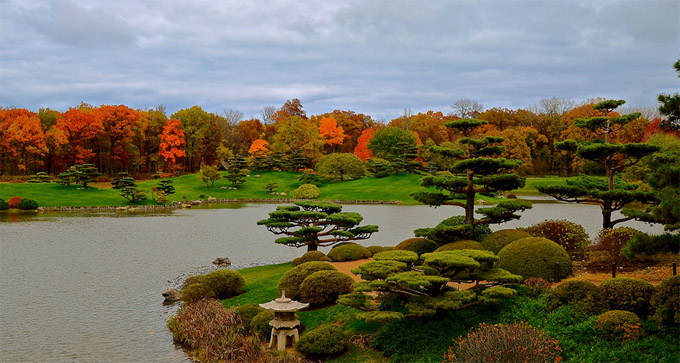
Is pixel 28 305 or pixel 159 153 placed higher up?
pixel 159 153

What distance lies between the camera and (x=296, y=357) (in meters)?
12.6

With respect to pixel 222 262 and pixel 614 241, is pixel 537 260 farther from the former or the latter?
pixel 222 262

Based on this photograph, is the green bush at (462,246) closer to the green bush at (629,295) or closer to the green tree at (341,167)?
the green bush at (629,295)

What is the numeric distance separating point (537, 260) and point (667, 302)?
462 cm

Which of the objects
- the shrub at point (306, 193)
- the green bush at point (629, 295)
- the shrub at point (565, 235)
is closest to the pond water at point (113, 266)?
the green bush at point (629, 295)

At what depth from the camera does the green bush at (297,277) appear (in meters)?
16.6

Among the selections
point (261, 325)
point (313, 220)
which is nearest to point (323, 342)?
point (261, 325)

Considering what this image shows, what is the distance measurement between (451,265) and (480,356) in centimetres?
445

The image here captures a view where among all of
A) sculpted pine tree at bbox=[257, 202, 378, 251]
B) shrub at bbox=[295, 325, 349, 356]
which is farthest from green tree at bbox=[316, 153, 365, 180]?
shrub at bbox=[295, 325, 349, 356]

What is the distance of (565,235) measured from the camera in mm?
18812

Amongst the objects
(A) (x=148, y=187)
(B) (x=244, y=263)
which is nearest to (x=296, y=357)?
(B) (x=244, y=263)

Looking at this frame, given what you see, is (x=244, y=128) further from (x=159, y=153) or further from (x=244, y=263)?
(x=244, y=263)

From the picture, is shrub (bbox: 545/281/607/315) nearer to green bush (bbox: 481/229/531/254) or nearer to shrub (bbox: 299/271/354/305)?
green bush (bbox: 481/229/531/254)

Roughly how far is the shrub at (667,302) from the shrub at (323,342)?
7142 mm
